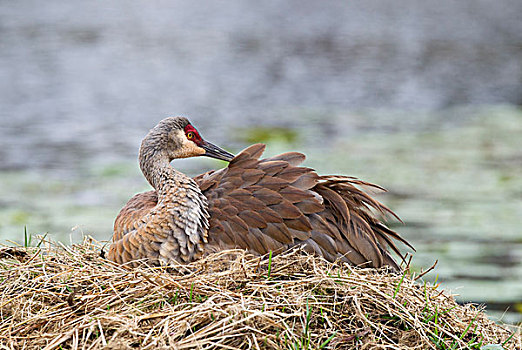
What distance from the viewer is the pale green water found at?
6242mm

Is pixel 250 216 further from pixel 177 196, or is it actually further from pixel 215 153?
pixel 215 153

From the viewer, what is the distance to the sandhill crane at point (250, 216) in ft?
12.9

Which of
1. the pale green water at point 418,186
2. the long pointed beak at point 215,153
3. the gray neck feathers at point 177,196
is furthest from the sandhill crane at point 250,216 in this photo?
the pale green water at point 418,186

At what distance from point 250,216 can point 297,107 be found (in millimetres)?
9319

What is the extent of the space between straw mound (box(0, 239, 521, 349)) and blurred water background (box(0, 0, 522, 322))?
2.08m

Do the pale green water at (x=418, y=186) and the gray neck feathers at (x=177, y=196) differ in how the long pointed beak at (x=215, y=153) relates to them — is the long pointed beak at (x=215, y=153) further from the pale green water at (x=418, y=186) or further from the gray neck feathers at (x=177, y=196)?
the pale green water at (x=418, y=186)

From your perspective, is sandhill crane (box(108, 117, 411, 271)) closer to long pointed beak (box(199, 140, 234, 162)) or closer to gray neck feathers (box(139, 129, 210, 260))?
gray neck feathers (box(139, 129, 210, 260))

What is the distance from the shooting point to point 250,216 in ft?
13.2

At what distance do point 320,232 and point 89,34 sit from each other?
17.4m

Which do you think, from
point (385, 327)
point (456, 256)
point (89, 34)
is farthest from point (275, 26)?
point (385, 327)

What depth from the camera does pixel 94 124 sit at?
11.5 m

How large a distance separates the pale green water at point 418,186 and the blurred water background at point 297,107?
28 mm

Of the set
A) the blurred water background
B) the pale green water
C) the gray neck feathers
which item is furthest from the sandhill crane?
the blurred water background

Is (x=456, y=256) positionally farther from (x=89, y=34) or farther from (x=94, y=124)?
(x=89, y=34)
